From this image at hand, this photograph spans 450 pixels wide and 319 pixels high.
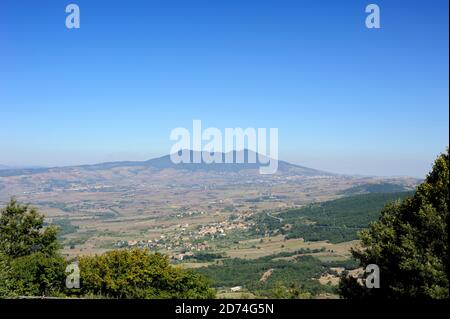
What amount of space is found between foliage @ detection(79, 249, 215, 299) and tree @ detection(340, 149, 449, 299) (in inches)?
276

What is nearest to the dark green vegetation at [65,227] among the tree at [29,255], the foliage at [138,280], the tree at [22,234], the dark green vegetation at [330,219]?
the dark green vegetation at [330,219]

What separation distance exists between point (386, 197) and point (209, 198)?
103m

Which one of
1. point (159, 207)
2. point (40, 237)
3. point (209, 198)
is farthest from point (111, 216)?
point (40, 237)

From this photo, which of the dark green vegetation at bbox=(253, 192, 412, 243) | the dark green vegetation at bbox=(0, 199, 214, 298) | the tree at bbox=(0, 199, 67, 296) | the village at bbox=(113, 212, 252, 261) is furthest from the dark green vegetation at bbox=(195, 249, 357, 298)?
the dark green vegetation at bbox=(0, 199, 214, 298)

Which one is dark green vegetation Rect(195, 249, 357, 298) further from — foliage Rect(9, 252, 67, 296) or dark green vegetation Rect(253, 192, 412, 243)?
foliage Rect(9, 252, 67, 296)

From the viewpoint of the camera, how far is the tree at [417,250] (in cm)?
1292

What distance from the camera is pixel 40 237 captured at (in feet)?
88.1

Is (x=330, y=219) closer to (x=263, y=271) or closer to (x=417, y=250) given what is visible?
(x=263, y=271)

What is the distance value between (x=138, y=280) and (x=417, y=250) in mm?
12281

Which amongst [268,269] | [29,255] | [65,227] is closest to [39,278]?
[29,255]

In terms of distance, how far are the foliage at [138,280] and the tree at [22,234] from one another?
863 cm

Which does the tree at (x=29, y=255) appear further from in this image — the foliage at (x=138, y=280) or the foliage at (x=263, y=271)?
the foliage at (x=263, y=271)
